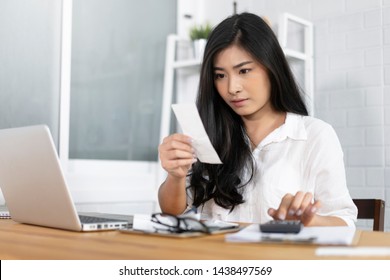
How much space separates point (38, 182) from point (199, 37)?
1851 mm

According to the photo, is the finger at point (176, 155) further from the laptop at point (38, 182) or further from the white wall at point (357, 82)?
the white wall at point (357, 82)

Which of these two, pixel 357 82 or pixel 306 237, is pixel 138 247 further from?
pixel 357 82

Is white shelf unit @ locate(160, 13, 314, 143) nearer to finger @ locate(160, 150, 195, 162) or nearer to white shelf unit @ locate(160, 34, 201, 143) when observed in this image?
white shelf unit @ locate(160, 34, 201, 143)

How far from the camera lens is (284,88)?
1.83 metres

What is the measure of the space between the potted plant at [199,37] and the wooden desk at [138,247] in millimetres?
1887

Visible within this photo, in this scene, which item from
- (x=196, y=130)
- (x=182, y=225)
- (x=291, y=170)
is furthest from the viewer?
(x=291, y=170)

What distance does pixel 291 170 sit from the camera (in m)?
1.79

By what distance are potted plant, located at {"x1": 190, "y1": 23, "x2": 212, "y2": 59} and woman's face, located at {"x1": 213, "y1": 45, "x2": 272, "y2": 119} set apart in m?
1.10

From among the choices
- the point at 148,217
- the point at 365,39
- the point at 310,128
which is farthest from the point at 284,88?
the point at 365,39

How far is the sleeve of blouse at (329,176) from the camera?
163cm

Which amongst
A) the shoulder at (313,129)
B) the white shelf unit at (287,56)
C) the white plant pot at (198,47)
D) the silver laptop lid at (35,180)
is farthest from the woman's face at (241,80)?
the white plant pot at (198,47)

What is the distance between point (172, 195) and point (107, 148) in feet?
3.67

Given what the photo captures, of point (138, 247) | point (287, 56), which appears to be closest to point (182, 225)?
point (138, 247)
